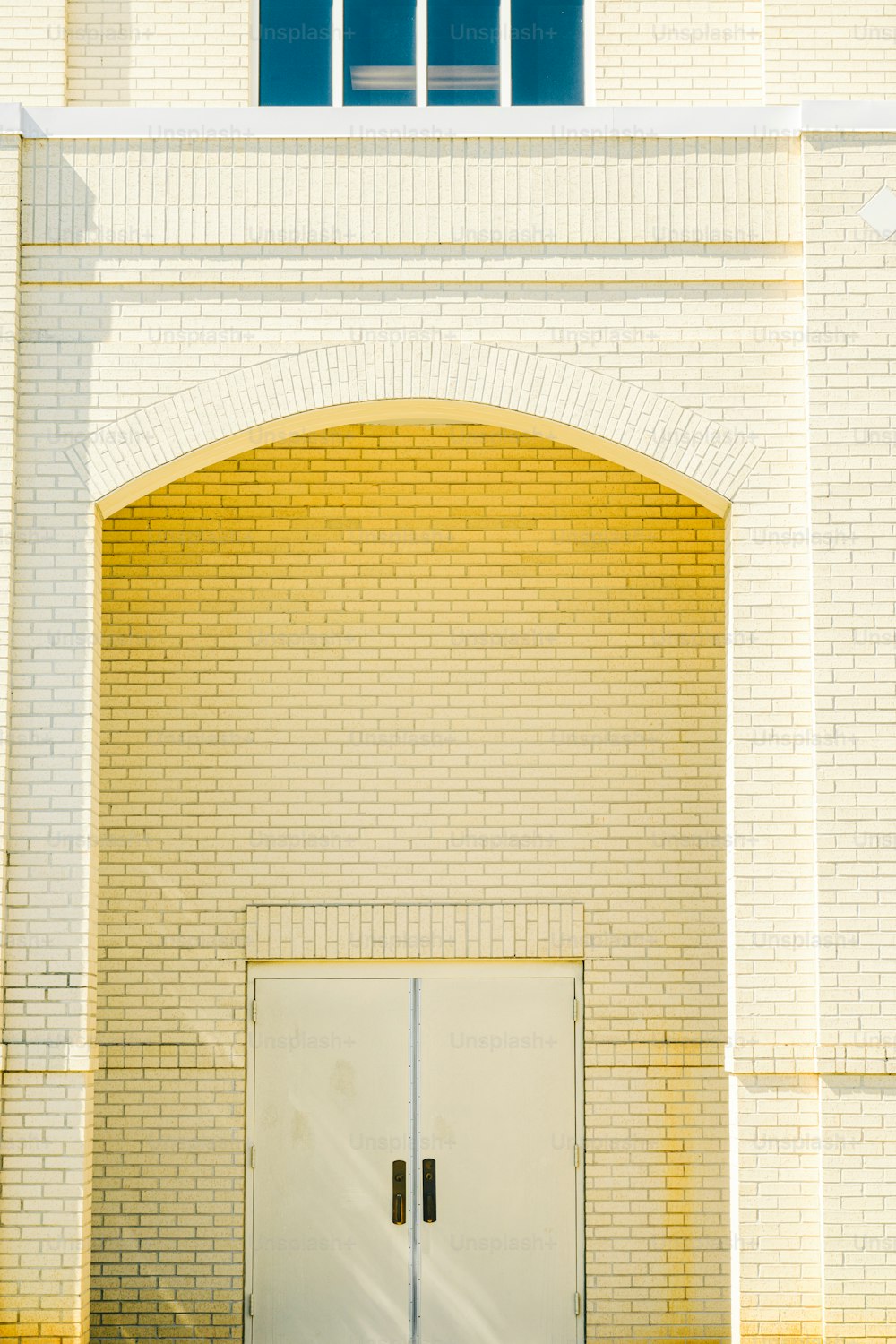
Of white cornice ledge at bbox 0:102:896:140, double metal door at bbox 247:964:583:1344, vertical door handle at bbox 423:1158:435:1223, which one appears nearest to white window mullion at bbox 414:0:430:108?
white cornice ledge at bbox 0:102:896:140

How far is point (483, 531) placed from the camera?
1032 centimetres

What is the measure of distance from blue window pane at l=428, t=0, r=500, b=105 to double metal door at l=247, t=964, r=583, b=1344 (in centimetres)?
506

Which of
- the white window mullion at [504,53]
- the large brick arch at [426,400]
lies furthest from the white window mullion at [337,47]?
the large brick arch at [426,400]

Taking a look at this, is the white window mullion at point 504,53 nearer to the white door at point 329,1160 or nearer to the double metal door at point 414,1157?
the double metal door at point 414,1157

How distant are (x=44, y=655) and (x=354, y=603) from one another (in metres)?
2.20

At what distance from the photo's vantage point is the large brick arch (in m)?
8.88

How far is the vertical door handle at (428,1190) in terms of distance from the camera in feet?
32.3

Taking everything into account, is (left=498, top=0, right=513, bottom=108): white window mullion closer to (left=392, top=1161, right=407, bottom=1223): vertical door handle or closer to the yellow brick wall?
the yellow brick wall

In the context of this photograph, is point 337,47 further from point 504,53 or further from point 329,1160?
point 329,1160

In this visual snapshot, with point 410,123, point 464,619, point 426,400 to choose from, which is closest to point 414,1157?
point 464,619

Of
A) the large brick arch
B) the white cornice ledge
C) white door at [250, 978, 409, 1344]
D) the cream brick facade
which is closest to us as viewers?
the cream brick facade

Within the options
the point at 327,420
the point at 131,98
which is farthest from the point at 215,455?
the point at 131,98

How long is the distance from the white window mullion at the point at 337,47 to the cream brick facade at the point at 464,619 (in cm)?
47

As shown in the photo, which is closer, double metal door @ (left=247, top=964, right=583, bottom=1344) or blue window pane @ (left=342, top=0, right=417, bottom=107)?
blue window pane @ (left=342, top=0, right=417, bottom=107)
